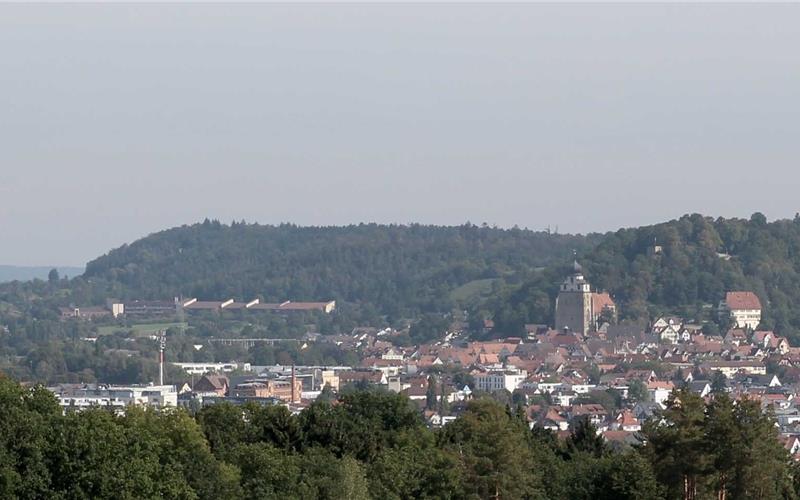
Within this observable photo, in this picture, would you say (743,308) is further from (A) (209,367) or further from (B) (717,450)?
(B) (717,450)

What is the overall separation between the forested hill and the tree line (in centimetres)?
13342

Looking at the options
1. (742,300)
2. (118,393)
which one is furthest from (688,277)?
(118,393)

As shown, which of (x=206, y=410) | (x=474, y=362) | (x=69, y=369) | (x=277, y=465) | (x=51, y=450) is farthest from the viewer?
(x=474, y=362)

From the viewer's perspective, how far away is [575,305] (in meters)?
192

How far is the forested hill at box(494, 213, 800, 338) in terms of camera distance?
19188cm

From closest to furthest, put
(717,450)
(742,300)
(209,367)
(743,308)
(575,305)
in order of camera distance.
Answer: (717,450)
(209,367)
(743,308)
(742,300)
(575,305)

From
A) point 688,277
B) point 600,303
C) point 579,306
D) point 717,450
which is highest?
point 688,277

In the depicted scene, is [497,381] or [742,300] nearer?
[497,381]

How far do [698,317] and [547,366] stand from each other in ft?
81.2

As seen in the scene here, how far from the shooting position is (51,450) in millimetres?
37375

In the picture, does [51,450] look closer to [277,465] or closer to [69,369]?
[277,465]

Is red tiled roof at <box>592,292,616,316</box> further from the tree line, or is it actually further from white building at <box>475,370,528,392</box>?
the tree line

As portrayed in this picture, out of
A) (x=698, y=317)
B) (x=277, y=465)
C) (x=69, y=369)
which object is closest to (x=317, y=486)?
(x=277, y=465)

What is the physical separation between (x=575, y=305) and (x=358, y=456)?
142 m
